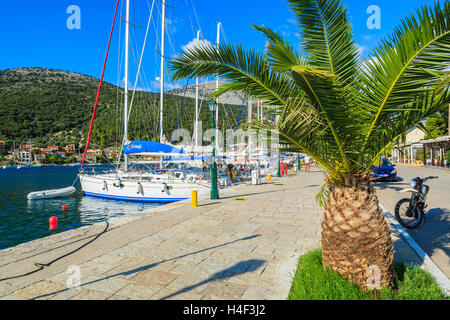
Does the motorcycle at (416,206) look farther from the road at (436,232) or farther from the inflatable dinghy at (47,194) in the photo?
the inflatable dinghy at (47,194)

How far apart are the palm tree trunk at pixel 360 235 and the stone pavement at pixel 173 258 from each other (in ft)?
3.10

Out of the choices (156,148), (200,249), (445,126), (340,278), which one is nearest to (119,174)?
(156,148)

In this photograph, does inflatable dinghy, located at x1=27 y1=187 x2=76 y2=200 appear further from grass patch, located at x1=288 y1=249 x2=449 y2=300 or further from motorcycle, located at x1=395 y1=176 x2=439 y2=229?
motorcycle, located at x1=395 y1=176 x2=439 y2=229

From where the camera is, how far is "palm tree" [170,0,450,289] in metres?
3.05

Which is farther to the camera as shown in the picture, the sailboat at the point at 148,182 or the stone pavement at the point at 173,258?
the sailboat at the point at 148,182

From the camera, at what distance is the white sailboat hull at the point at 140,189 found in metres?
17.1

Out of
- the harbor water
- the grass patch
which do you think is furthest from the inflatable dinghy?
the grass patch

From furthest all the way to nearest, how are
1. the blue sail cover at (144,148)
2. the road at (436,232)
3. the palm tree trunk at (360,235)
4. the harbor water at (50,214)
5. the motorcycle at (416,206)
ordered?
the blue sail cover at (144,148)
the harbor water at (50,214)
the motorcycle at (416,206)
the road at (436,232)
the palm tree trunk at (360,235)

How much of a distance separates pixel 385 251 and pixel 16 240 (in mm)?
14197

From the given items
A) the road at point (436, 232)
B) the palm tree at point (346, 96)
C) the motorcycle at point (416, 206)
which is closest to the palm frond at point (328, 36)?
the palm tree at point (346, 96)

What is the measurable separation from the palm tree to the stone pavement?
1.29 meters

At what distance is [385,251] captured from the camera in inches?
133

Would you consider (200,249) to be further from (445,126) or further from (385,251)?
(445,126)

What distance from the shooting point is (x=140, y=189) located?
18.1 meters
